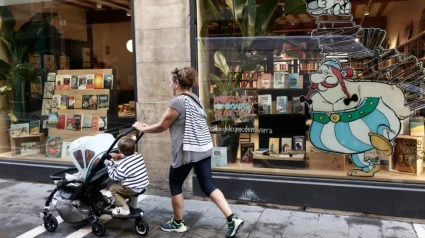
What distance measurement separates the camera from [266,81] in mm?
5387

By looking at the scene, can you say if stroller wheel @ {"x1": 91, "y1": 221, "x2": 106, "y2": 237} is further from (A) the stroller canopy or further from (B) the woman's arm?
(B) the woman's arm

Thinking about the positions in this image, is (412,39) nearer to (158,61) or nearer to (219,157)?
(219,157)

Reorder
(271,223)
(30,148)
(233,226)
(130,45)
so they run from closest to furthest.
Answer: (233,226)
(271,223)
(130,45)
(30,148)

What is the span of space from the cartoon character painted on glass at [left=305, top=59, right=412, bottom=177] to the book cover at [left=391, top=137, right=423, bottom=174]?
9 centimetres

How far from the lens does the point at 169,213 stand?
4867 millimetres

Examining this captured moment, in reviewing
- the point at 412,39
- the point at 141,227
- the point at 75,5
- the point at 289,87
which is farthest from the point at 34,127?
the point at 412,39

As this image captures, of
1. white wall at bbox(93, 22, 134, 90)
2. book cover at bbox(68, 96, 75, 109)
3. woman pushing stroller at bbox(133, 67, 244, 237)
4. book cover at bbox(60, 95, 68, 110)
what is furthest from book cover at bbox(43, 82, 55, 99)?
woman pushing stroller at bbox(133, 67, 244, 237)

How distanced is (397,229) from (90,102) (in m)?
4.92

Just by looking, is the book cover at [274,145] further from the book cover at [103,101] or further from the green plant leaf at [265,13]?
the book cover at [103,101]

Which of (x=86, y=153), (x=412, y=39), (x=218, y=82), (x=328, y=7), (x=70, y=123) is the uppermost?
(x=328, y=7)

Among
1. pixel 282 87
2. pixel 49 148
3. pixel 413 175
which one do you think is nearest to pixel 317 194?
pixel 413 175

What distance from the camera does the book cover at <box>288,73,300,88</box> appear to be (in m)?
5.16

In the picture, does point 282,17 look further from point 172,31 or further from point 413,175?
point 413,175

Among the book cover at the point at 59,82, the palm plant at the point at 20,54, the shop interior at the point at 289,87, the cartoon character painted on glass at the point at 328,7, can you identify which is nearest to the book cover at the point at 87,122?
the book cover at the point at 59,82
